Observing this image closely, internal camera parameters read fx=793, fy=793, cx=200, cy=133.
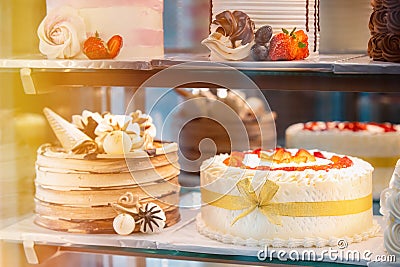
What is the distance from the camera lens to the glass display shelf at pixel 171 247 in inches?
66.4

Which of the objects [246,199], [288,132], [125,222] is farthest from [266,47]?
[288,132]

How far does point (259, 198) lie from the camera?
173cm

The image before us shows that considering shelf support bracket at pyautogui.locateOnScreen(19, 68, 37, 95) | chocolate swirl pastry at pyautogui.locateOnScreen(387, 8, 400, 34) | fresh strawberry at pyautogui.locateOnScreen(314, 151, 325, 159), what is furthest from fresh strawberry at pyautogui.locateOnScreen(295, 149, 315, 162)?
shelf support bracket at pyautogui.locateOnScreen(19, 68, 37, 95)

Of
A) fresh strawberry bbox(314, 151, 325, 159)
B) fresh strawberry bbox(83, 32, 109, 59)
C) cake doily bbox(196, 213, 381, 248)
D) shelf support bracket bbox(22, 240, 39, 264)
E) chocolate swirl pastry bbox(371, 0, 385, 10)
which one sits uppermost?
chocolate swirl pastry bbox(371, 0, 385, 10)

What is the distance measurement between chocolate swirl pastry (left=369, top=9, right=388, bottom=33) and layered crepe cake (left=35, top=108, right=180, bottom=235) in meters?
0.59

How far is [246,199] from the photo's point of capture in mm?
1754

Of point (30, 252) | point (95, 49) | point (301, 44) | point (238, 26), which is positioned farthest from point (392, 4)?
point (30, 252)

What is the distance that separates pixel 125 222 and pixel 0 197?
330 millimetres

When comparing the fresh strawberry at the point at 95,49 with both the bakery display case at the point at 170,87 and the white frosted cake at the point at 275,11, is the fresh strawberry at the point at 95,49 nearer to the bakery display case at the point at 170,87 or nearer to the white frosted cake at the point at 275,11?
the bakery display case at the point at 170,87

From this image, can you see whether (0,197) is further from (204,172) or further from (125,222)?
(204,172)

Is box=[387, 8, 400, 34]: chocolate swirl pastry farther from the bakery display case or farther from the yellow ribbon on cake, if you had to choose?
the yellow ribbon on cake

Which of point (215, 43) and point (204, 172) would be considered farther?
point (204, 172)

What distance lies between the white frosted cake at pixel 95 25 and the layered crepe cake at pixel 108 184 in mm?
202

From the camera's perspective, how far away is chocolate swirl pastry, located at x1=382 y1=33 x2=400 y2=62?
1593 mm
